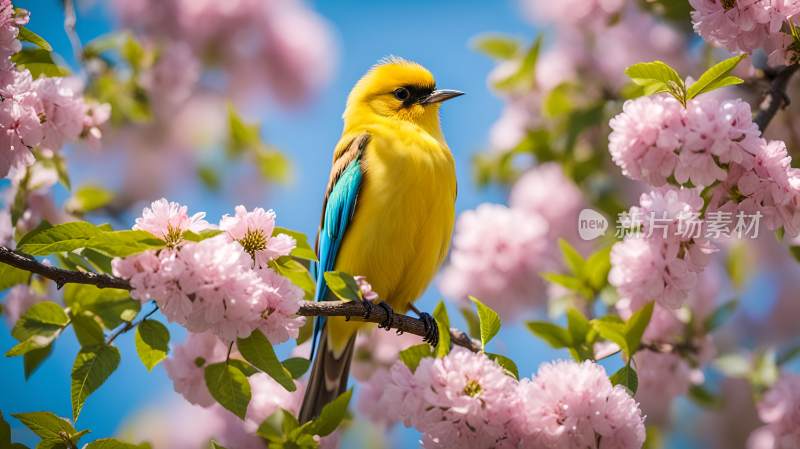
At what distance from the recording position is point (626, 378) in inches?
111

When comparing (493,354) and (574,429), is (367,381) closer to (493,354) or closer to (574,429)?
(493,354)

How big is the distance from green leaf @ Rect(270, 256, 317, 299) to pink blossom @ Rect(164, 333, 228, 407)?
70 centimetres

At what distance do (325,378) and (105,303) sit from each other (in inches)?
54.0

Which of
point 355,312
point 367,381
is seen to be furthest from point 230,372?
point 367,381

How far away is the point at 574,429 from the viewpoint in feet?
8.28

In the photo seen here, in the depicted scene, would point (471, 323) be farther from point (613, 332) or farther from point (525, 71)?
point (525, 71)

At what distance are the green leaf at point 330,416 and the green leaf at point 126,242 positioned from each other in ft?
2.69

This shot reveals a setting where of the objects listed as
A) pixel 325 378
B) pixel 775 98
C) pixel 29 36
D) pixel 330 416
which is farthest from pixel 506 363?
pixel 29 36

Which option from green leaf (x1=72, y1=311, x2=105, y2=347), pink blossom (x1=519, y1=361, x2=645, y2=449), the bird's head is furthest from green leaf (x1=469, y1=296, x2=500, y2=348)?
the bird's head

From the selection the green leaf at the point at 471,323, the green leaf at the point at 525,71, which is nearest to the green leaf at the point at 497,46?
the green leaf at the point at 525,71

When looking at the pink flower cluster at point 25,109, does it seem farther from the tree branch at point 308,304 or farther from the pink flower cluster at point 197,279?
the pink flower cluster at point 197,279

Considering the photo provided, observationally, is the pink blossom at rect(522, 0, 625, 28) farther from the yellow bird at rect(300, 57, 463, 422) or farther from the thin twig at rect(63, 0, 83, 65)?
the thin twig at rect(63, 0, 83, 65)

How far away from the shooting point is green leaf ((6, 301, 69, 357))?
281 centimetres

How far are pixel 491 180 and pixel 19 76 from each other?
333 cm
